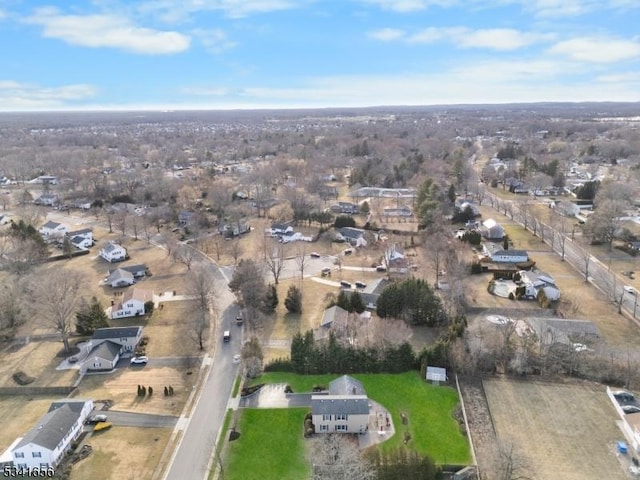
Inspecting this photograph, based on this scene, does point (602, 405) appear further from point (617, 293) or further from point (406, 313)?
point (617, 293)

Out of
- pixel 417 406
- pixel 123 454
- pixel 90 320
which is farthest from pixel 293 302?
pixel 123 454

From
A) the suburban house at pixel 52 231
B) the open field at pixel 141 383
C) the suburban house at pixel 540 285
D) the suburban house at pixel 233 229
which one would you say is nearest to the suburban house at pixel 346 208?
the suburban house at pixel 233 229

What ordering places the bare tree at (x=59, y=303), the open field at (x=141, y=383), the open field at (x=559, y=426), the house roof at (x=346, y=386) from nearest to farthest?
the open field at (x=559, y=426), the house roof at (x=346, y=386), the open field at (x=141, y=383), the bare tree at (x=59, y=303)

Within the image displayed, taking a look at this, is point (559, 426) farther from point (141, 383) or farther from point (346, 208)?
point (346, 208)

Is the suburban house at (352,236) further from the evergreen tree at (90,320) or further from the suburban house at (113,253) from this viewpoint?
the evergreen tree at (90,320)

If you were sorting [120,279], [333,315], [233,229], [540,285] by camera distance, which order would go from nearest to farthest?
[333,315], [540,285], [120,279], [233,229]

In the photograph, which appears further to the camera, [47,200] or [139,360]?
[47,200]
